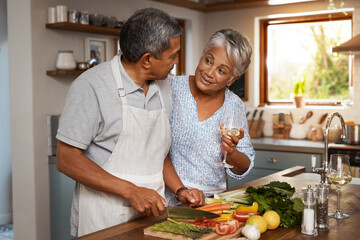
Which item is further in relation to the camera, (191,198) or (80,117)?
(191,198)

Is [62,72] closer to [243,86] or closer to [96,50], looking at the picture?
[96,50]

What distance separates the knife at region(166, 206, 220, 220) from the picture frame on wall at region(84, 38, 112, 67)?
2.59 meters

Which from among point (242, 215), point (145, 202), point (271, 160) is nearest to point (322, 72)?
point (271, 160)

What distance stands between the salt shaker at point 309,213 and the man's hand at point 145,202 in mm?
531

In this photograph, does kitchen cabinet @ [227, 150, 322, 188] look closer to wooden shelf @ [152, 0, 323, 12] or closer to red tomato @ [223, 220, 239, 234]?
wooden shelf @ [152, 0, 323, 12]

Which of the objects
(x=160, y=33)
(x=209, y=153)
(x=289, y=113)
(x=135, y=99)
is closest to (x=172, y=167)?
(x=209, y=153)

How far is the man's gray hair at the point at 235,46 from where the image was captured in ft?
7.52

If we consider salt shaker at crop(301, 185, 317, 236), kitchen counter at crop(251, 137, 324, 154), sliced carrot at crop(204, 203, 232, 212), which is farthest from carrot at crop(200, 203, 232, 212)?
kitchen counter at crop(251, 137, 324, 154)

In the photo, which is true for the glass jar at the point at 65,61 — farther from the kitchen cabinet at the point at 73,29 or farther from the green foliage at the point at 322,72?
the green foliage at the point at 322,72

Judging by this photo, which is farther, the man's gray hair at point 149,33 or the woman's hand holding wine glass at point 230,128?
the woman's hand holding wine glass at point 230,128

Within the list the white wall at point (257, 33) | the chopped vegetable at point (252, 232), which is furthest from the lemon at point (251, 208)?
the white wall at point (257, 33)

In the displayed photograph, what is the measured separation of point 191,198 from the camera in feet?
6.81

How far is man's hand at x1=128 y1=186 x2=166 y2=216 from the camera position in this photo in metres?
1.81

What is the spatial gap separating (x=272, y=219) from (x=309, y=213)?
14cm
